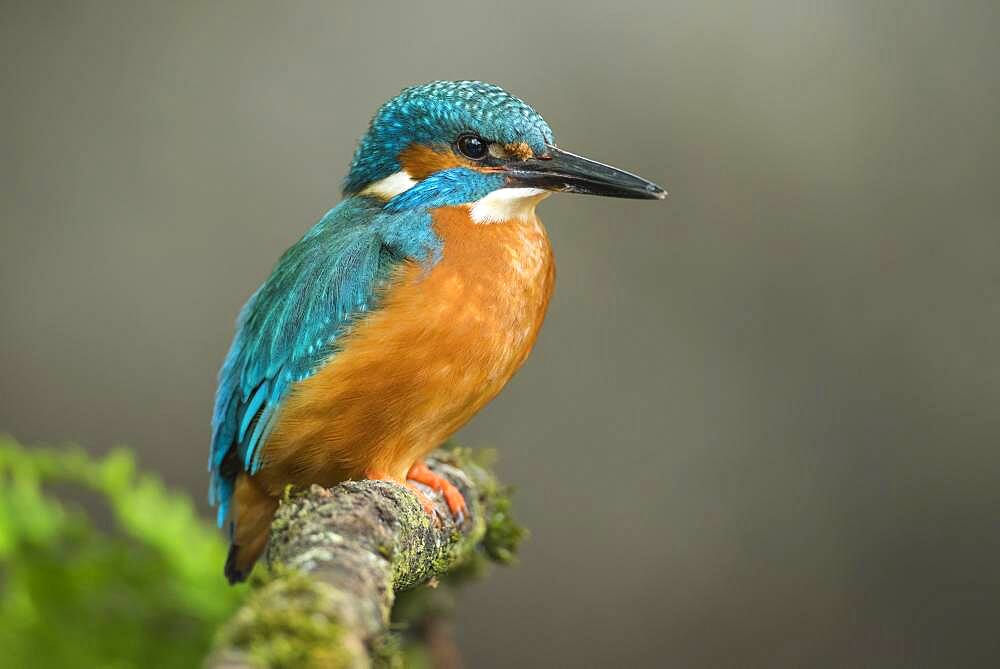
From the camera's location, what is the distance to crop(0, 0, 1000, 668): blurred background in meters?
4.27

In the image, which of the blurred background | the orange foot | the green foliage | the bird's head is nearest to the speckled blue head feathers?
the bird's head

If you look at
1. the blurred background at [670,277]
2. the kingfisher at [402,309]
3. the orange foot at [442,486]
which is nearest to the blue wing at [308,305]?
the kingfisher at [402,309]

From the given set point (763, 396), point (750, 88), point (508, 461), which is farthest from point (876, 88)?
point (508, 461)

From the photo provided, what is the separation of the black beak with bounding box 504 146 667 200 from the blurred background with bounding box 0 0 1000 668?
195 centimetres

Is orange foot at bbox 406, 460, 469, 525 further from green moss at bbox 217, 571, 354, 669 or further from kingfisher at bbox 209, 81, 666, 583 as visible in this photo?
green moss at bbox 217, 571, 354, 669

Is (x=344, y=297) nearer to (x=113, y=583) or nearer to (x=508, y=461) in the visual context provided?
(x=113, y=583)

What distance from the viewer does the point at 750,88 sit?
4.31 metres

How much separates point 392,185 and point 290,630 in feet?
4.72

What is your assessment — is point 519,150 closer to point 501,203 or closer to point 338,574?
point 501,203

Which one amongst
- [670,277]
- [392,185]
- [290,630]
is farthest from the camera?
[670,277]

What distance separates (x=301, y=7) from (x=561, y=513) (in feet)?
7.26

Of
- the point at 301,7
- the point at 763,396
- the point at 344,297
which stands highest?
the point at 301,7

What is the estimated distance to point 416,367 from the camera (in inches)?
82.1

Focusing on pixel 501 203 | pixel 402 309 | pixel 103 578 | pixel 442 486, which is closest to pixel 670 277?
pixel 501 203
